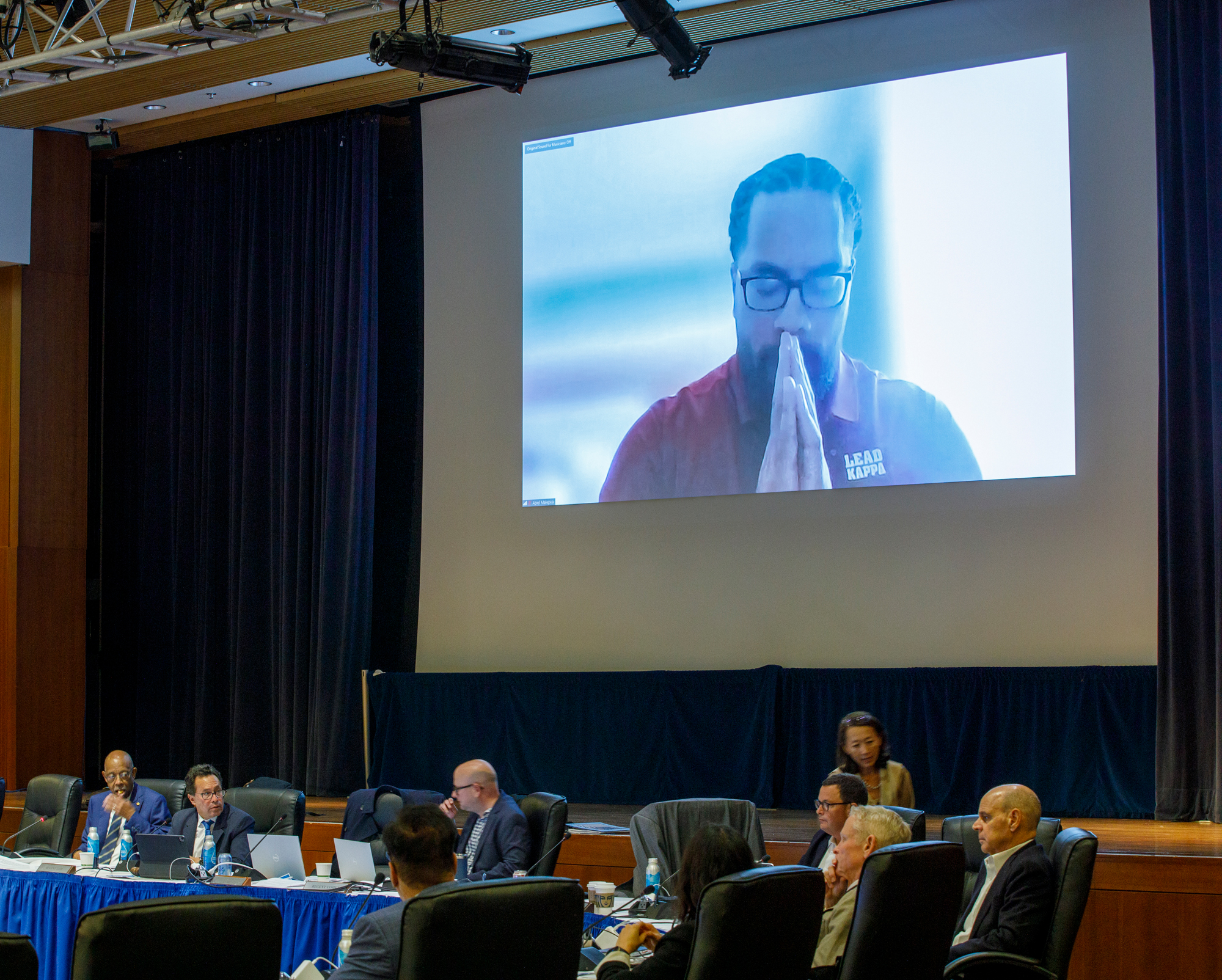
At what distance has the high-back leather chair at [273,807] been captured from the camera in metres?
5.63

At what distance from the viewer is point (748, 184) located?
7.96m

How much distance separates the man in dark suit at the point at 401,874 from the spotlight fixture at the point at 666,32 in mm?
4478

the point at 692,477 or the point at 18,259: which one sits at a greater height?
the point at 18,259

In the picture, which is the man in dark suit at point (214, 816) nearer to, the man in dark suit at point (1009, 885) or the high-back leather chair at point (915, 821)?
the high-back leather chair at point (915, 821)

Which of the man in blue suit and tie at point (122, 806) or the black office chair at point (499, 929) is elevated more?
the black office chair at point (499, 929)

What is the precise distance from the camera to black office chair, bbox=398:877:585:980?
8.11 feet

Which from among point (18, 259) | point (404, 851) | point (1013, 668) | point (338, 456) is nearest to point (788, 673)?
point (1013, 668)

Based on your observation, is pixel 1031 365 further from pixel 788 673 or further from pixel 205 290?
pixel 205 290

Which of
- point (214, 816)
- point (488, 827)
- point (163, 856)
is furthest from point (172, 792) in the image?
point (488, 827)

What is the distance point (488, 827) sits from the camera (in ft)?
16.7

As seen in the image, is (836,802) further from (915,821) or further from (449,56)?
(449,56)

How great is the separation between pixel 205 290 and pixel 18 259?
4.07 ft

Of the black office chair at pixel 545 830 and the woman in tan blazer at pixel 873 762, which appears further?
the woman in tan blazer at pixel 873 762

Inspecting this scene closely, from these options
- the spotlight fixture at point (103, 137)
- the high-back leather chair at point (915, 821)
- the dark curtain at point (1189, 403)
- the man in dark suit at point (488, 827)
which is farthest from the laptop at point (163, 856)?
the spotlight fixture at point (103, 137)
